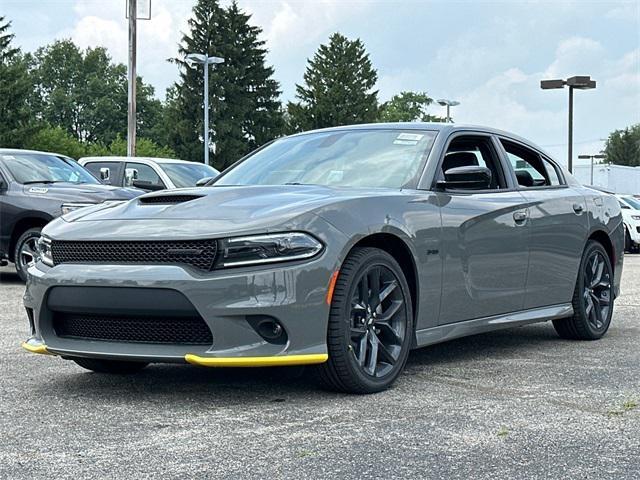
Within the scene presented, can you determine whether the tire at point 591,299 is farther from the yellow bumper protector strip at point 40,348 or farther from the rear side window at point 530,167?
the yellow bumper protector strip at point 40,348

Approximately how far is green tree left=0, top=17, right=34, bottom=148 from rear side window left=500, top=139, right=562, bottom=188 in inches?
2165

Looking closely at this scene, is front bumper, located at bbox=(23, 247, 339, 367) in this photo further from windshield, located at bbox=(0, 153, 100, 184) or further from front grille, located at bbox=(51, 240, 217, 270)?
windshield, located at bbox=(0, 153, 100, 184)

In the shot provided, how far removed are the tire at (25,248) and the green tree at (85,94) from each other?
251 feet

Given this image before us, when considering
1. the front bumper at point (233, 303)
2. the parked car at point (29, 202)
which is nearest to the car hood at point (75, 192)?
the parked car at point (29, 202)

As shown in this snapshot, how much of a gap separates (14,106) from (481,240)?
5749 centimetres

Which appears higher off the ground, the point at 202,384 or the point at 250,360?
the point at 250,360

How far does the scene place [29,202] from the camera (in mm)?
11383

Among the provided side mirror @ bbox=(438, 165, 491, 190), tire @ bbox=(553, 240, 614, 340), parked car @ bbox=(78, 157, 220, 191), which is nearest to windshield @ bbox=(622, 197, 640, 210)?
parked car @ bbox=(78, 157, 220, 191)

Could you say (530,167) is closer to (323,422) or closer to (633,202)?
(323,422)

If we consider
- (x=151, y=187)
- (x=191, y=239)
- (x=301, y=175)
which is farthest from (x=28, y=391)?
(x=151, y=187)

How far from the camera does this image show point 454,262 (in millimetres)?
5602

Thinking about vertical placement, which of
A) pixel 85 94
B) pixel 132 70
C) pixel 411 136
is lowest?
pixel 411 136

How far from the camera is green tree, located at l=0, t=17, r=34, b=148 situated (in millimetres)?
58562

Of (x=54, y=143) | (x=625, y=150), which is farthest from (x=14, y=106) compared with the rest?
(x=625, y=150)
